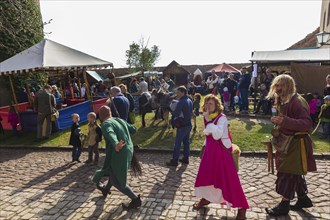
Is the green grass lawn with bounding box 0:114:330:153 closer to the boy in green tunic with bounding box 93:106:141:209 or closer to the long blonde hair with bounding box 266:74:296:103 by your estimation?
the boy in green tunic with bounding box 93:106:141:209

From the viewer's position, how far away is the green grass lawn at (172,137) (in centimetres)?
765

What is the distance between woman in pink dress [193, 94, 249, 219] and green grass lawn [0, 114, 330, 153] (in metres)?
3.64

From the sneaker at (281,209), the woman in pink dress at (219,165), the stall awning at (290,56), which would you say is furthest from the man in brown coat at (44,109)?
the stall awning at (290,56)

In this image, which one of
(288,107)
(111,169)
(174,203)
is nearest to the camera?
(288,107)

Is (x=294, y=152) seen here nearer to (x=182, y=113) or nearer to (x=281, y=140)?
(x=281, y=140)

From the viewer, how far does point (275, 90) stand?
12.4 feet

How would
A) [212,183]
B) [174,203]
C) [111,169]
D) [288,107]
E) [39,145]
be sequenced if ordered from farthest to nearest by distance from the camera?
[39,145], [174,203], [111,169], [212,183], [288,107]

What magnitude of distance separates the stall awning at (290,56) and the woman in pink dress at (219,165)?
32.3ft

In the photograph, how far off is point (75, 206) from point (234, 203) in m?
2.71

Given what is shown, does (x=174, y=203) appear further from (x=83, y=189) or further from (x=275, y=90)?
(x=275, y=90)

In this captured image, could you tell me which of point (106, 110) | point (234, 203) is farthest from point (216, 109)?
point (106, 110)

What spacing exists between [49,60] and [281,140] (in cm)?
941

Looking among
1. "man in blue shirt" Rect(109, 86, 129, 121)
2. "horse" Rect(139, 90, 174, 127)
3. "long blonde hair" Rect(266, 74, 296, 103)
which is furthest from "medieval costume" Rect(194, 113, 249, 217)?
"horse" Rect(139, 90, 174, 127)

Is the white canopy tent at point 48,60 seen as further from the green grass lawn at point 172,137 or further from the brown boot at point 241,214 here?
the brown boot at point 241,214
